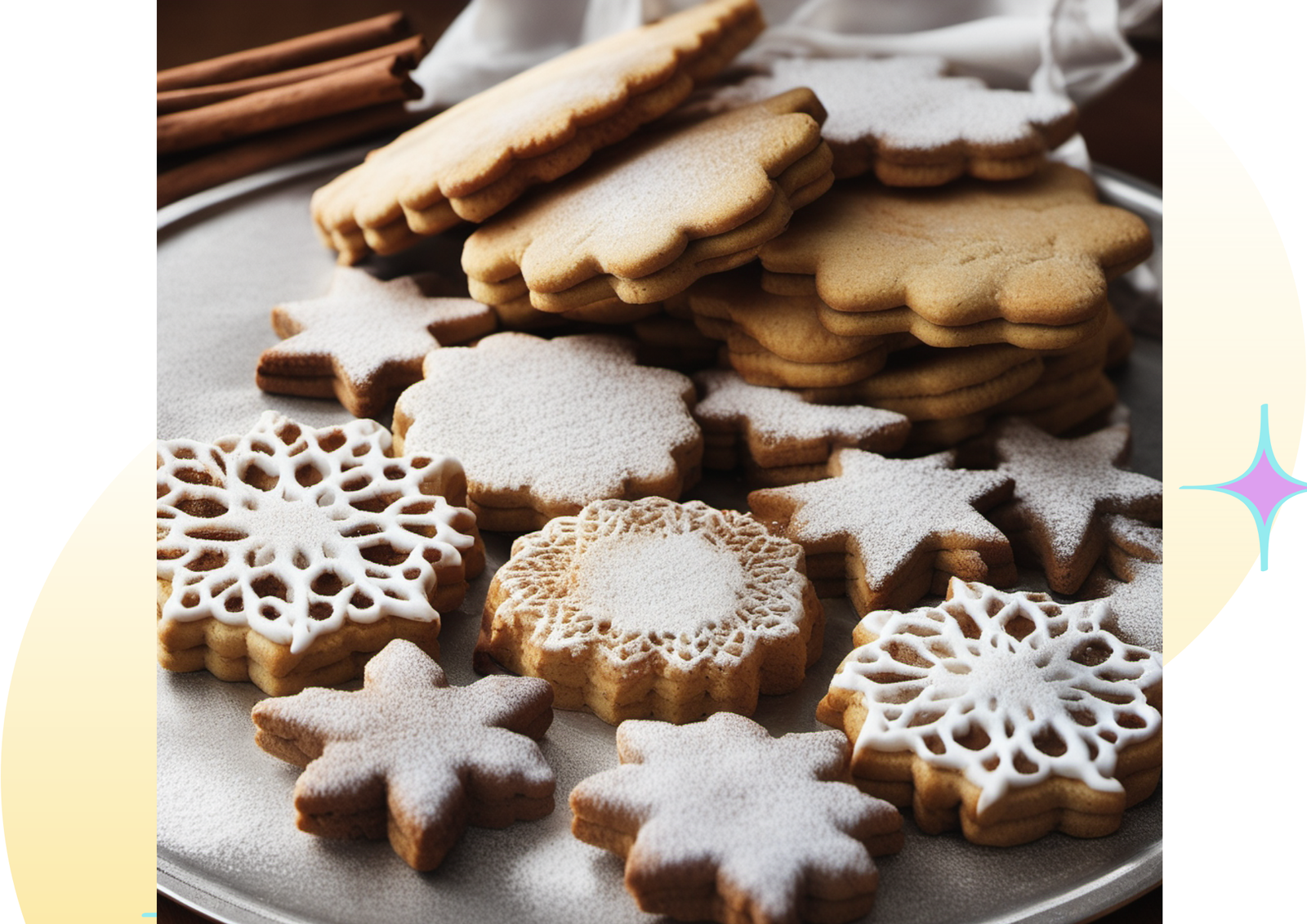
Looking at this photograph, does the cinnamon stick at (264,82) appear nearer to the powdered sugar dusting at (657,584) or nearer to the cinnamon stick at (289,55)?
the cinnamon stick at (289,55)

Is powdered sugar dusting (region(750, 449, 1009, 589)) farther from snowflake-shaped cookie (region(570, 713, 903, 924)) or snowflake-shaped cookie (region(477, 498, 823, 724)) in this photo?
snowflake-shaped cookie (region(570, 713, 903, 924))

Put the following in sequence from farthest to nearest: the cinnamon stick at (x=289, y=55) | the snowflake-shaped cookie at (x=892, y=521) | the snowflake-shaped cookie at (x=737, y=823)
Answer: the cinnamon stick at (x=289, y=55) → the snowflake-shaped cookie at (x=892, y=521) → the snowflake-shaped cookie at (x=737, y=823)

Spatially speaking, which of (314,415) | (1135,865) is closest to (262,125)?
(314,415)

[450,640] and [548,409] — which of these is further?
[548,409]

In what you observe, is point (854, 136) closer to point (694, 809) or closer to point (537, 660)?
point (537, 660)

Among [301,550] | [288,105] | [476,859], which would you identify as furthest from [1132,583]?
[288,105]

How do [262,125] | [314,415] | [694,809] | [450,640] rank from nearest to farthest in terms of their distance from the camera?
[694,809], [450,640], [314,415], [262,125]

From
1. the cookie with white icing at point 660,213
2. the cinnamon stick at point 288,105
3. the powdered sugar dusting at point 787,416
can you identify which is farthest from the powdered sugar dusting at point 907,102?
the cinnamon stick at point 288,105
